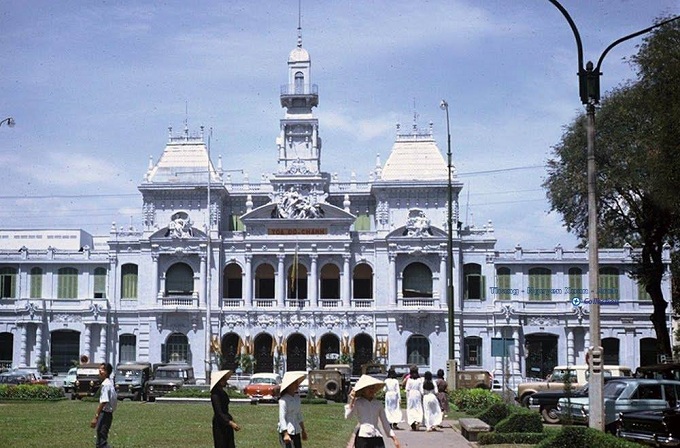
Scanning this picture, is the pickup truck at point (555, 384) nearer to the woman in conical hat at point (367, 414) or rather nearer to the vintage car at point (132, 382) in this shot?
the vintage car at point (132, 382)

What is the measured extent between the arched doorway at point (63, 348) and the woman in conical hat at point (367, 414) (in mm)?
63498

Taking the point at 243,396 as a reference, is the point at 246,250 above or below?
above

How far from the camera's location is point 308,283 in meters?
75.4

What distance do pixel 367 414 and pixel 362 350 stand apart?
191 ft

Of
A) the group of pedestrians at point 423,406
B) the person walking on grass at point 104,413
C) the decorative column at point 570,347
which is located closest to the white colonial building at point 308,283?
the decorative column at point 570,347

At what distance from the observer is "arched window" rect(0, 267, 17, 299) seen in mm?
78625

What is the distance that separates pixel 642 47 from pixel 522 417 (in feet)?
68.7

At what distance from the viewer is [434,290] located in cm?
7456

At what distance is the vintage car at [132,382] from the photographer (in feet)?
173

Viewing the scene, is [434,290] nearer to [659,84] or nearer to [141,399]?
[141,399]

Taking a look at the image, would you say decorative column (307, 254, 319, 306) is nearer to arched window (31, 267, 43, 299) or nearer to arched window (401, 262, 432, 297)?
arched window (401, 262, 432, 297)

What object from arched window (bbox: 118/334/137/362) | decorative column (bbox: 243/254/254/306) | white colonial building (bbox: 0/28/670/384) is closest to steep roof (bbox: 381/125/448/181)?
white colonial building (bbox: 0/28/670/384)

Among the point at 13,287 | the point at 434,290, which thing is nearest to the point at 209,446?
the point at 434,290

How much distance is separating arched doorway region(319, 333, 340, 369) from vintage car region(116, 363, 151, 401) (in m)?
21.6
